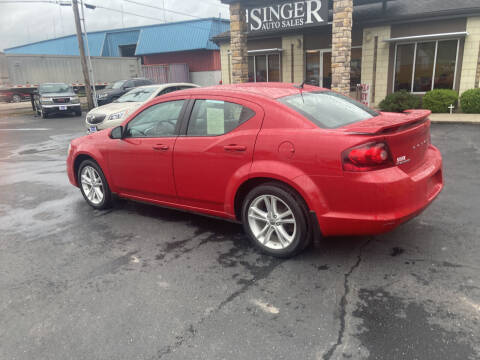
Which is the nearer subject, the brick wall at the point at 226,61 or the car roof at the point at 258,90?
the car roof at the point at 258,90

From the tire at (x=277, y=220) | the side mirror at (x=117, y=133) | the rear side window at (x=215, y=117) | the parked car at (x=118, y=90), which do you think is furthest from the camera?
the parked car at (x=118, y=90)

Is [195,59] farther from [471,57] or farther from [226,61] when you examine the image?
[471,57]

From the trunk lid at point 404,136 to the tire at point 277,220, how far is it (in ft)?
2.58

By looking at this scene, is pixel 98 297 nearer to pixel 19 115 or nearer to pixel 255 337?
pixel 255 337

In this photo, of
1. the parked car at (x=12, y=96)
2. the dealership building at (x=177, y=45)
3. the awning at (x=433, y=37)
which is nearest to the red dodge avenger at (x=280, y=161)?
the awning at (x=433, y=37)

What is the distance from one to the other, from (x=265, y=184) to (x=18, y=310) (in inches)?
89.0

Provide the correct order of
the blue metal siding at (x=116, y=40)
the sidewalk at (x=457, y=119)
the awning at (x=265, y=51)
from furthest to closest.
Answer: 1. the blue metal siding at (x=116, y=40)
2. the awning at (x=265, y=51)
3. the sidewalk at (x=457, y=119)

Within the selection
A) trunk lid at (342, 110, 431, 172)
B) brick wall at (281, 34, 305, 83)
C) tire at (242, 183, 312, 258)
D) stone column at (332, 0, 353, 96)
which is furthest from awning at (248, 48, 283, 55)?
tire at (242, 183, 312, 258)

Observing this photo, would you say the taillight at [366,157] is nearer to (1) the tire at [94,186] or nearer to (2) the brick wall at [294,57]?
(1) the tire at [94,186]

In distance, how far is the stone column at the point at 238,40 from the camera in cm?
1593

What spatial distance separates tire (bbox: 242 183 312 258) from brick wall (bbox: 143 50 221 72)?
3244cm

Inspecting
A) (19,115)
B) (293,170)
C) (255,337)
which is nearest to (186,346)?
(255,337)

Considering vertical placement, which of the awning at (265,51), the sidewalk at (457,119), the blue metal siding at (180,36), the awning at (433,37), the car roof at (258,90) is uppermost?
the blue metal siding at (180,36)

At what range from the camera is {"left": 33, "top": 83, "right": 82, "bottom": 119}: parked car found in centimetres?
2128
